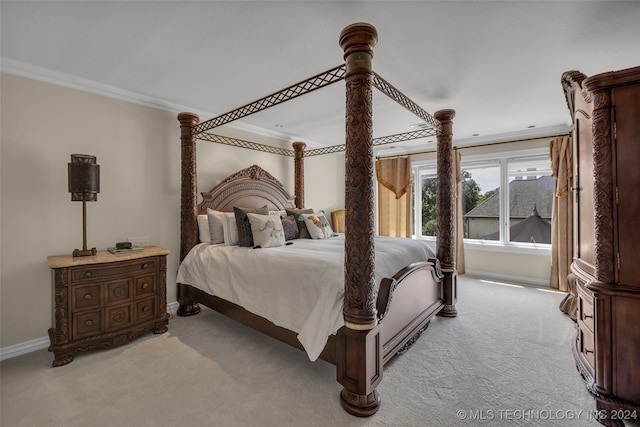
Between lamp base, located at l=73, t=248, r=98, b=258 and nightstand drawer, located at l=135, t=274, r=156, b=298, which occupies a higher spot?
lamp base, located at l=73, t=248, r=98, b=258

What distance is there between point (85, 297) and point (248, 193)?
2.13 m

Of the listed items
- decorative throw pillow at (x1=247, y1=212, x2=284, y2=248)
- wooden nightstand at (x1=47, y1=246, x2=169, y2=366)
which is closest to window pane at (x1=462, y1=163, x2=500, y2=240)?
decorative throw pillow at (x1=247, y1=212, x2=284, y2=248)

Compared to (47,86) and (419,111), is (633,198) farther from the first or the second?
(47,86)

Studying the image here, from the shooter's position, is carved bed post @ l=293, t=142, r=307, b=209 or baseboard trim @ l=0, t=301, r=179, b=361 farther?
carved bed post @ l=293, t=142, r=307, b=209

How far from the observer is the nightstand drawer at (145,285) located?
8.21 feet

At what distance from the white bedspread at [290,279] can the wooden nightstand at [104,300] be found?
17.4 inches

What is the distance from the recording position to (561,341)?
8.13ft

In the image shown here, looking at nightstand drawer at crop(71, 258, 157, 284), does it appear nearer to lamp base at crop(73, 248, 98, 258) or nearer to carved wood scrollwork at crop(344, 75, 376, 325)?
lamp base at crop(73, 248, 98, 258)

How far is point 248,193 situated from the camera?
3898 mm

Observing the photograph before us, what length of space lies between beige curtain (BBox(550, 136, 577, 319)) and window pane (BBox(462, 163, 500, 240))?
2.62ft

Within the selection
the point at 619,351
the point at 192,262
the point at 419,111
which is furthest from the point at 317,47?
the point at 619,351

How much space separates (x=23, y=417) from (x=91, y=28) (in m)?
2.47

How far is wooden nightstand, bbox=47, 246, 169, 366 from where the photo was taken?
6.99 feet

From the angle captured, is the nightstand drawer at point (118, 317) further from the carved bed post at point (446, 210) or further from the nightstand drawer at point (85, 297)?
the carved bed post at point (446, 210)
